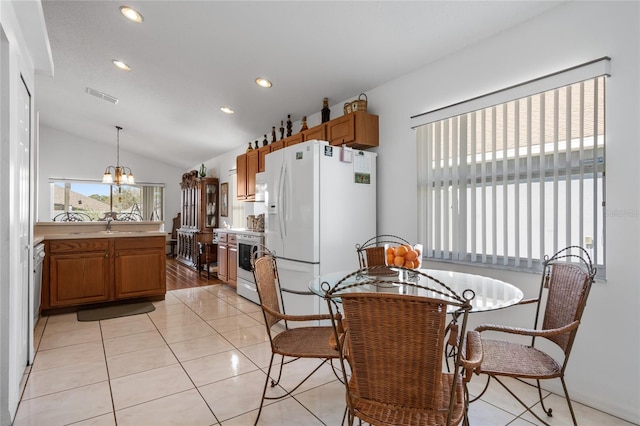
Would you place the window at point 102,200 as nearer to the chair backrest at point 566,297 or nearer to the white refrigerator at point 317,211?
the white refrigerator at point 317,211

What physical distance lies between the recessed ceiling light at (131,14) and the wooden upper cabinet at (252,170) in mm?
2318

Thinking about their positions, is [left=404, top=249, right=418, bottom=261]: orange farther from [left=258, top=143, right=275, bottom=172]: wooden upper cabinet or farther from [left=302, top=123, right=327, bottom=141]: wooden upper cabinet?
[left=258, top=143, right=275, bottom=172]: wooden upper cabinet

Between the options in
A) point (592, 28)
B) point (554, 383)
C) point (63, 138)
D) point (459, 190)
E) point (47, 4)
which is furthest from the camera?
point (63, 138)

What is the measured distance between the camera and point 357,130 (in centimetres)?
341

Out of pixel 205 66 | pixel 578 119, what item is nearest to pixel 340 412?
pixel 578 119

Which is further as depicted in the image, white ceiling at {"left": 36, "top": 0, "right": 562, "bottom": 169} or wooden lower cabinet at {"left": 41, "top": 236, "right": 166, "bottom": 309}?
wooden lower cabinet at {"left": 41, "top": 236, "right": 166, "bottom": 309}

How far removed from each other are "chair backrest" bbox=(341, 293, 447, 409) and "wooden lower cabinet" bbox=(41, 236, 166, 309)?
4.01 m

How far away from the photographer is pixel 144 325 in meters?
3.54

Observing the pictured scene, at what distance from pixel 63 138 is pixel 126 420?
8557 mm

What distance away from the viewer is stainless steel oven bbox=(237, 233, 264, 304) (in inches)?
170

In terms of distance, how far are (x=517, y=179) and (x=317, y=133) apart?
7.21ft

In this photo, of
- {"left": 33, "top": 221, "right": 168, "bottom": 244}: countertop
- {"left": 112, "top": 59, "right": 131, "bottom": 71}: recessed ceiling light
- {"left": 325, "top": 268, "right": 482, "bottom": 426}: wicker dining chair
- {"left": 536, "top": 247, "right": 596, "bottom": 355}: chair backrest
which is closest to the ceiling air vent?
{"left": 112, "top": 59, "right": 131, "bottom": 71}: recessed ceiling light

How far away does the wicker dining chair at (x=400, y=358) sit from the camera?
3.50 feet

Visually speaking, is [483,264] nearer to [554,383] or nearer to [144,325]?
[554,383]
